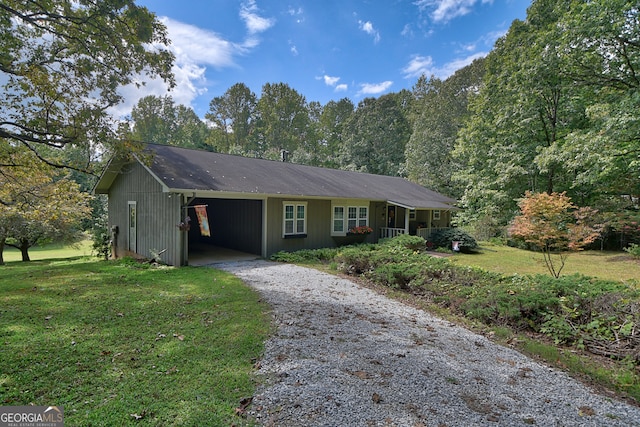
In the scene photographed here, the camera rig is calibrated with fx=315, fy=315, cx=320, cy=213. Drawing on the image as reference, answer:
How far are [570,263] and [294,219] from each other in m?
11.0

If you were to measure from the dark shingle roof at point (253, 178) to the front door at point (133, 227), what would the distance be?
2353 millimetres

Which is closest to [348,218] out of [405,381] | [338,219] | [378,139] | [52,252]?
[338,219]

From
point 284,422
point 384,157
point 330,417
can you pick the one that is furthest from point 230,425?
point 384,157

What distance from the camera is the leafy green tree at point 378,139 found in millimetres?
34188

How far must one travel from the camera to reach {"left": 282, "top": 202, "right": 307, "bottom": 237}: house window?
1216 cm

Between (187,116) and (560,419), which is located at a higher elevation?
(187,116)

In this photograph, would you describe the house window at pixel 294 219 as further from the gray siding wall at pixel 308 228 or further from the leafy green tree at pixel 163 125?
the leafy green tree at pixel 163 125

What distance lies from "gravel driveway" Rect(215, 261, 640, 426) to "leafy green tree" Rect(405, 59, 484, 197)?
24.7 m

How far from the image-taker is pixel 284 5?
12453 millimetres

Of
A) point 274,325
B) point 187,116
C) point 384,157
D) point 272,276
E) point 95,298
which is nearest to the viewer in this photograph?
point 274,325

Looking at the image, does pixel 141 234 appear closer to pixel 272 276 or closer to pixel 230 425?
pixel 272 276

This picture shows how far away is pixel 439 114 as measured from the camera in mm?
29641

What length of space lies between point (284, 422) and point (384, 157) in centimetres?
3308

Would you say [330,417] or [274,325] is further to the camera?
[274,325]
